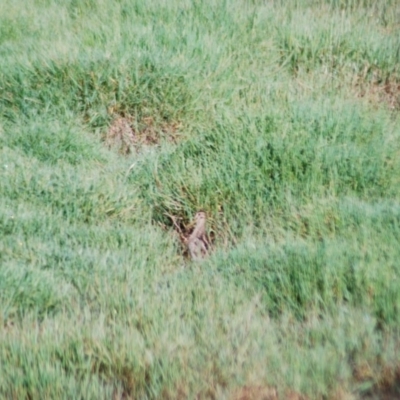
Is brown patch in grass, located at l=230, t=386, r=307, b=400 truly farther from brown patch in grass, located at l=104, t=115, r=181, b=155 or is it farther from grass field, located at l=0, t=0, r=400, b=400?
brown patch in grass, located at l=104, t=115, r=181, b=155

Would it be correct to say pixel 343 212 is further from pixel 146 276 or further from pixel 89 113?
pixel 89 113

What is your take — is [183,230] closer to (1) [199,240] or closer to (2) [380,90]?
(1) [199,240]

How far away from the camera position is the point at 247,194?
3965 millimetres

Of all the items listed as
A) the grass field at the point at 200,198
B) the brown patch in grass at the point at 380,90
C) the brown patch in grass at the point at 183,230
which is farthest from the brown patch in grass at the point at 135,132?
the brown patch in grass at the point at 380,90

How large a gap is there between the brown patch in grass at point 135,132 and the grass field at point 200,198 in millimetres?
10

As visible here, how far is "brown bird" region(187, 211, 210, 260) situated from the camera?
12.5 feet

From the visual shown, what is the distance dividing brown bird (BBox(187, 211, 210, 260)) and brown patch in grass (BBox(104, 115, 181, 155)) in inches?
33.9

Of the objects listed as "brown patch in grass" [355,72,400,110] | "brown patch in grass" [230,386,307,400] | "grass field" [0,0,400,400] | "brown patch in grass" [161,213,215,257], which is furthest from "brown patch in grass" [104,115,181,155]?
"brown patch in grass" [230,386,307,400]

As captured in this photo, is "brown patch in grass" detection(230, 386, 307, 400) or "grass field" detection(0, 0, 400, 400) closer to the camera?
"brown patch in grass" detection(230, 386, 307, 400)

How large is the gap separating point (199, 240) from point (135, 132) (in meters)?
1.18

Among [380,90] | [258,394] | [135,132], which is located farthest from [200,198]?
[380,90]

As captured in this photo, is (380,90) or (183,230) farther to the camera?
(380,90)

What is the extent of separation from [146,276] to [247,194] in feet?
2.86

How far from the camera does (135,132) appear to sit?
4758mm
